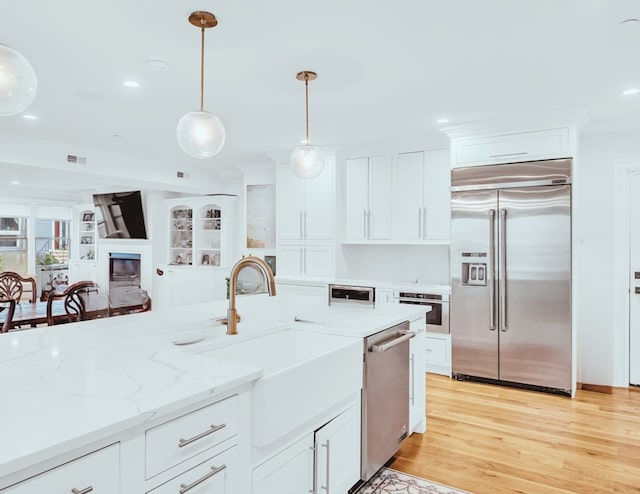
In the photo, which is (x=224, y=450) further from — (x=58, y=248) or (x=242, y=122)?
(x=58, y=248)

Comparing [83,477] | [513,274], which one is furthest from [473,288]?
[83,477]

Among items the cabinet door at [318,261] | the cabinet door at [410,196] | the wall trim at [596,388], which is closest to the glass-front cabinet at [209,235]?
the cabinet door at [318,261]

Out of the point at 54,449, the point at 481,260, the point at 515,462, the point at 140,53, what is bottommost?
the point at 515,462

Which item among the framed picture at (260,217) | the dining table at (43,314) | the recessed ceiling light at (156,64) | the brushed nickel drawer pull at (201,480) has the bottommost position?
the dining table at (43,314)

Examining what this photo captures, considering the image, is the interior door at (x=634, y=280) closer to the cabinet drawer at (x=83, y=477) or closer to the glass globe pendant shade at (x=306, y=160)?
the glass globe pendant shade at (x=306, y=160)

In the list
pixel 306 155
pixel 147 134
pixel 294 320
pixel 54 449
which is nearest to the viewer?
pixel 54 449

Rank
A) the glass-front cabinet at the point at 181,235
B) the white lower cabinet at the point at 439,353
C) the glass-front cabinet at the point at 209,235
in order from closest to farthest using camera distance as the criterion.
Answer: the white lower cabinet at the point at 439,353
the glass-front cabinet at the point at 209,235
the glass-front cabinet at the point at 181,235

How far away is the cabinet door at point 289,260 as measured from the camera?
5.50 metres

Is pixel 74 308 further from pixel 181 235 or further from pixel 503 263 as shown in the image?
pixel 503 263

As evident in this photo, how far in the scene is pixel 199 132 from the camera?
7.08 feet

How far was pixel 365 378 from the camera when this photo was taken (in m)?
2.19

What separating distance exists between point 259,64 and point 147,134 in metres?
2.33

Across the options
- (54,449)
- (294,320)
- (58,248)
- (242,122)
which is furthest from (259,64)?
(58,248)

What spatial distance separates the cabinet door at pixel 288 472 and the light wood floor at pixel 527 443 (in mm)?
1064
